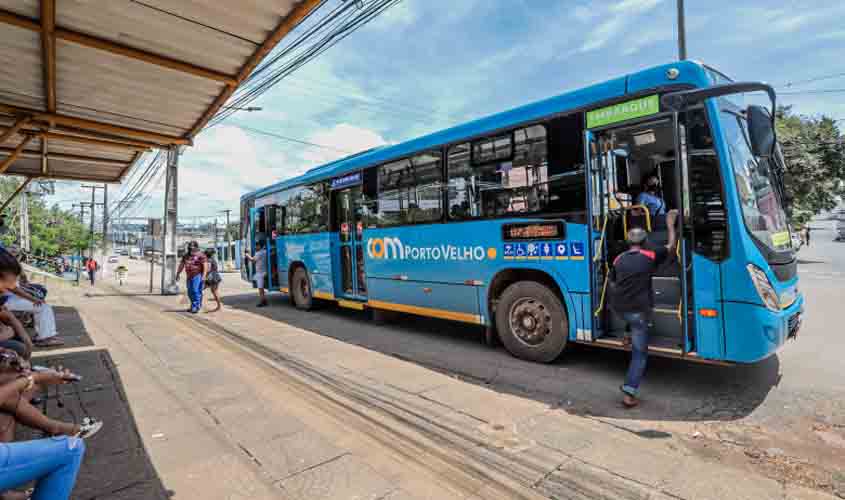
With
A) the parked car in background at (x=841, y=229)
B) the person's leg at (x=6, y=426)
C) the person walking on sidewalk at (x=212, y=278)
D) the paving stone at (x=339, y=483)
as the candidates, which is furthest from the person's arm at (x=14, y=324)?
the parked car in background at (x=841, y=229)

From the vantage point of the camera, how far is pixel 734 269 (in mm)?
3717

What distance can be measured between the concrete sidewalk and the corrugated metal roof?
396 cm

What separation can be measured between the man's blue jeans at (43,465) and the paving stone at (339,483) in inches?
46.0

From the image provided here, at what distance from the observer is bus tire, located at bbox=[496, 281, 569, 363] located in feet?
16.5

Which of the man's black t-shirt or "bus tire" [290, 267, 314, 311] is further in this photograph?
"bus tire" [290, 267, 314, 311]

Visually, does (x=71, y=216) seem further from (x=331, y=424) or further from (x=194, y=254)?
(x=331, y=424)

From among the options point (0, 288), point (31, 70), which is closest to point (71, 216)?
point (31, 70)

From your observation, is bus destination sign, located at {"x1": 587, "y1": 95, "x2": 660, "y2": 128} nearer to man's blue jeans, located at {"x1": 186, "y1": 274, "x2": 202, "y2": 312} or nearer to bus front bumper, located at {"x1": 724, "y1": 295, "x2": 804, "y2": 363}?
bus front bumper, located at {"x1": 724, "y1": 295, "x2": 804, "y2": 363}

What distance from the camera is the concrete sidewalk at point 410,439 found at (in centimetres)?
273

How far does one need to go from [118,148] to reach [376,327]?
22.3 feet

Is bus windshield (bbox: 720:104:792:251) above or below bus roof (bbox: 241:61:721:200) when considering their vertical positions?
below

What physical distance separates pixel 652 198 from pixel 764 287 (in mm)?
1456

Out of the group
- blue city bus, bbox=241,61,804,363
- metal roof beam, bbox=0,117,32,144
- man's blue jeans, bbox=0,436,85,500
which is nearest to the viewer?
man's blue jeans, bbox=0,436,85,500

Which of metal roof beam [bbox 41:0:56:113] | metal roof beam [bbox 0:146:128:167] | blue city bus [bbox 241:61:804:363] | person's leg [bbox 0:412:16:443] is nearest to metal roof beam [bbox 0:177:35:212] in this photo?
metal roof beam [bbox 0:146:128:167]
